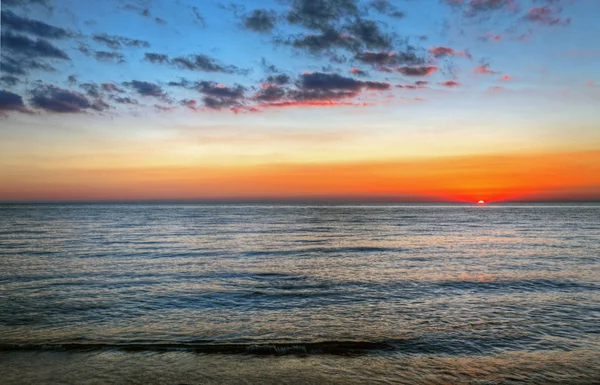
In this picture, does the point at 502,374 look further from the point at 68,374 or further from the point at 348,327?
the point at 68,374

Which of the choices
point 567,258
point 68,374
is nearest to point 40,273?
point 68,374

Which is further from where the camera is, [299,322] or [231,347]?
[299,322]

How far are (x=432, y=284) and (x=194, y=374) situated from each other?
1566 centimetres

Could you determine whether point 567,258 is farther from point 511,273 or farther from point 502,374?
point 502,374

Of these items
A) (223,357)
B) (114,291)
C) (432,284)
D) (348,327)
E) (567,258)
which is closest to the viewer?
(223,357)

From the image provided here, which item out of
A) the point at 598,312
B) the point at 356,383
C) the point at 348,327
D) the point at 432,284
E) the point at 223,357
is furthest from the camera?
the point at 432,284

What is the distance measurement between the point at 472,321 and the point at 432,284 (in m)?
7.03

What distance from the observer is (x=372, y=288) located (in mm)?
21672

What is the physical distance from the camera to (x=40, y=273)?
25.8 m

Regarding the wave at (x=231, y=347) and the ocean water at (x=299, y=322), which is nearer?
the ocean water at (x=299, y=322)

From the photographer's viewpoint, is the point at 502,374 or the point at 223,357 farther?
the point at 223,357

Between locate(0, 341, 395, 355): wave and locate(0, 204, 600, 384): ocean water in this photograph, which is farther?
locate(0, 341, 395, 355): wave

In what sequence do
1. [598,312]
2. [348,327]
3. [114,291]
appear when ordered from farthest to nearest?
1. [114,291]
2. [598,312]
3. [348,327]

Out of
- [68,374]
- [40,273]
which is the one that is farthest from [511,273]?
A: [40,273]
